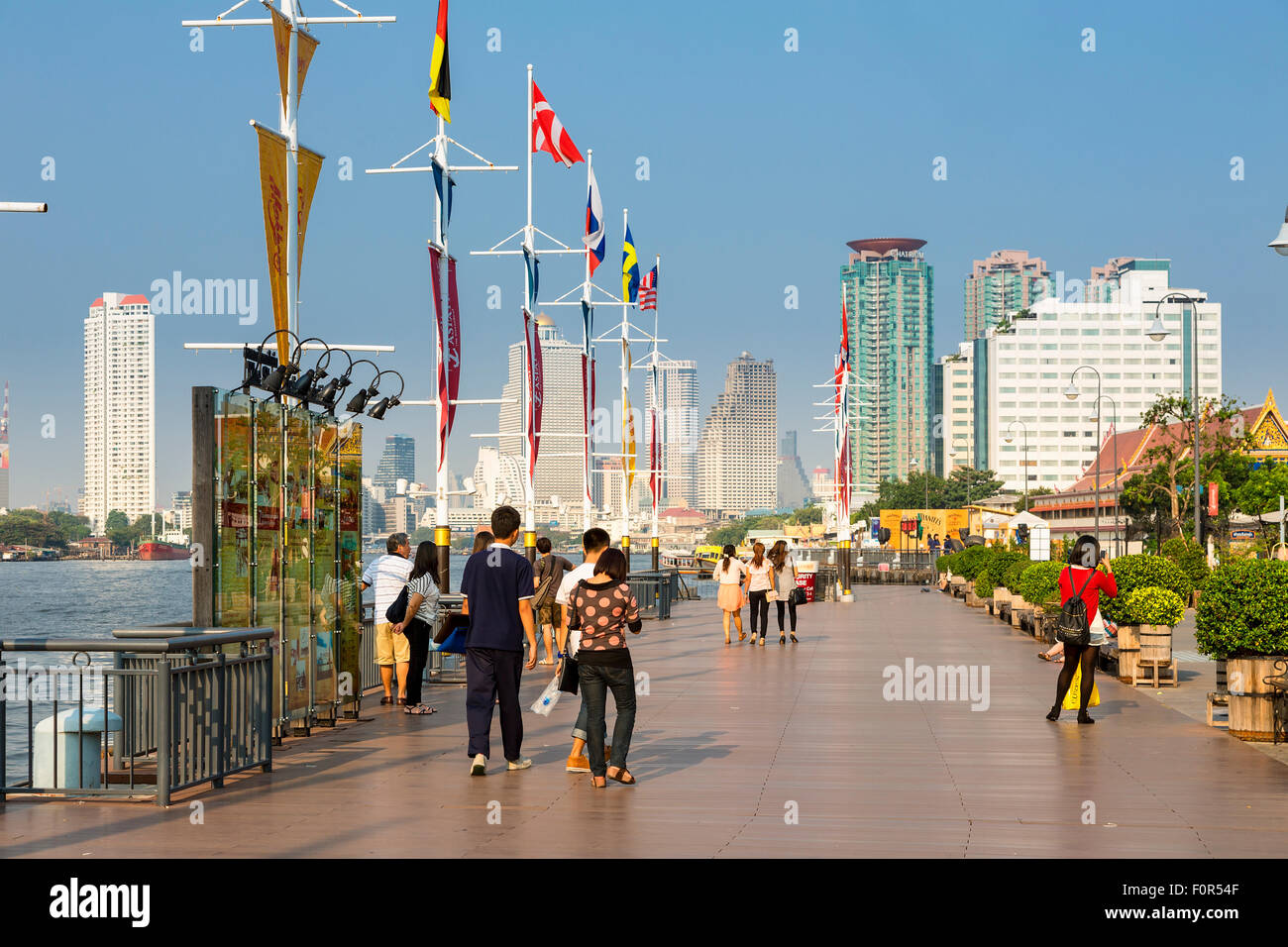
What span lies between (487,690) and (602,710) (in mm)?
988

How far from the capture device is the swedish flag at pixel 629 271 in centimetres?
4219

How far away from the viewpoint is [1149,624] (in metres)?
18.2

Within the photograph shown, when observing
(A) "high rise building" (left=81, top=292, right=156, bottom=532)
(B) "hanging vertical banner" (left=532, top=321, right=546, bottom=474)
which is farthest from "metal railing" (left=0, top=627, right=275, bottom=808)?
(A) "high rise building" (left=81, top=292, right=156, bottom=532)

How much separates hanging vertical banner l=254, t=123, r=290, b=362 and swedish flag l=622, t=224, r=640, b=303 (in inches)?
1109

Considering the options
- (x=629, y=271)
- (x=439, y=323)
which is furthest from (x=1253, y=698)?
(x=629, y=271)

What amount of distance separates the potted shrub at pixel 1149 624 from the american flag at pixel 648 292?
92.2 ft

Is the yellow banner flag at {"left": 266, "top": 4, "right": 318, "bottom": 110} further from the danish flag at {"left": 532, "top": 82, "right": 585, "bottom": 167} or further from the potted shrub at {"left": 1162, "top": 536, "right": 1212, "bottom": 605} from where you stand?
the potted shrub at {"left": 1162, "top": 536, "right": 1212, "bottom": 605}

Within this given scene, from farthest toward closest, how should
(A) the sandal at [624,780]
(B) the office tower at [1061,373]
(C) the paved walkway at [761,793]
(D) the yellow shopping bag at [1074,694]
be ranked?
1. (B) the office tower at [1061,373]
2. (D) the yellow shopping bag at [1074,694]
3. (A) the sandal at [624,780]
4. (C) the paved walkway at [761,793]

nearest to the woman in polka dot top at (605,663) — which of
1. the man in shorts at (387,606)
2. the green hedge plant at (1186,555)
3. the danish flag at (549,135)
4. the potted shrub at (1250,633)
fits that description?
the man in shorts at (387,606)

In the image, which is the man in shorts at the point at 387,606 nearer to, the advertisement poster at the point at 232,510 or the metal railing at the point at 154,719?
the advertisement poster at the point at 232,510

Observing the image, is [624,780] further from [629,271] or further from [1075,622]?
[629,271]

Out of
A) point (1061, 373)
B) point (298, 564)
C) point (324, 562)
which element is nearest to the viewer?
point (298, 564)
